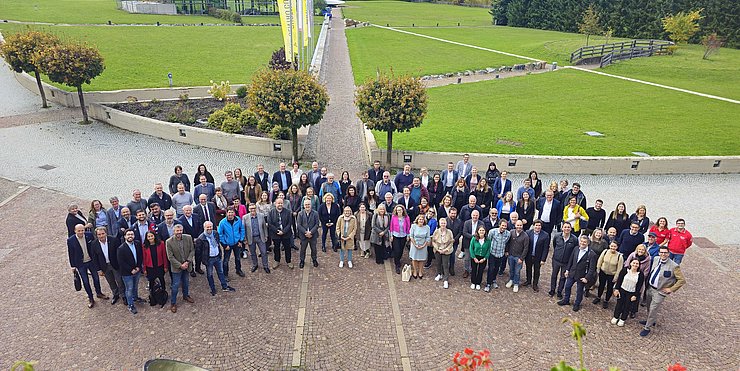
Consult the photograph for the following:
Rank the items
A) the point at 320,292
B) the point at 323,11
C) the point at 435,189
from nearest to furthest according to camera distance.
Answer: the point at 320,292 → the point at 435,189 → the point at 323,11

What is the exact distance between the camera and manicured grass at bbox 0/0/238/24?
181ft

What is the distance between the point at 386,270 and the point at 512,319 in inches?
110

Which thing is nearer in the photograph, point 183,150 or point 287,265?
point 287,265

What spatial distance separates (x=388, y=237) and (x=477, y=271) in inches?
81.8

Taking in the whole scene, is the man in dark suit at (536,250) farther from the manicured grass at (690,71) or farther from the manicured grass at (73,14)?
the manicured grass at (73,14)

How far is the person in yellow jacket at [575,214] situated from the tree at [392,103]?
5889mm

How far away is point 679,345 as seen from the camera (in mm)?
8289

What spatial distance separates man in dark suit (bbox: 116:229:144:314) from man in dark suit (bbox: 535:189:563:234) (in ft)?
27.0

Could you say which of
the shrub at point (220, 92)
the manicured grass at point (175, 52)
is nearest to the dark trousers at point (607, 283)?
the shrub at point (220, 92)

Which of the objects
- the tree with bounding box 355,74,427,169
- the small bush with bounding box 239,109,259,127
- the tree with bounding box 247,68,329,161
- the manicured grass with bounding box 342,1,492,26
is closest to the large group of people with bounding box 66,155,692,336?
the tree with bounding box 355,74,427,169

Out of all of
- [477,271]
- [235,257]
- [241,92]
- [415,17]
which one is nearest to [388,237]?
[477,271]

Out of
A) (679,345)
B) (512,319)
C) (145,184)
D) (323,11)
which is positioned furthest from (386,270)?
(323,11)

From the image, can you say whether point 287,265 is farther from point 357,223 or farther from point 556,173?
point 556,173

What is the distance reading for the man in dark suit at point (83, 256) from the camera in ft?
28.0
